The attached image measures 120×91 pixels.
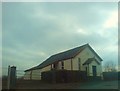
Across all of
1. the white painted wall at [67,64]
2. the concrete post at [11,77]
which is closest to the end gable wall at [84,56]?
the white painted wall at [67,64]

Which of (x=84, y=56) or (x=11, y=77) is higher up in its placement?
(x=84, y=56)

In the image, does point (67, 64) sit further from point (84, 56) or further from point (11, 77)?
point (11, 77)

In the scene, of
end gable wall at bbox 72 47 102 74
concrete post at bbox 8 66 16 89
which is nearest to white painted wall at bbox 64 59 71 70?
end gable wall at bbox 72 47 102 74

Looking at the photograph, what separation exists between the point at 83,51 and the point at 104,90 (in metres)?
22.2

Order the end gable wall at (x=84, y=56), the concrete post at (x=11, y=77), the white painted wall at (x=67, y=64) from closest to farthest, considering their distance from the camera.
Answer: the concrete post at (x=11, y=77), the end gable wall at (x=84, y=56), the white painted wall at (x=67, y=64)

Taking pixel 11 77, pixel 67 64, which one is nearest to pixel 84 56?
pixel 67 64


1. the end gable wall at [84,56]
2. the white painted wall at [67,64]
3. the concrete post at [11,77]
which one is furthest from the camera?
the white painted wall at [67,64]

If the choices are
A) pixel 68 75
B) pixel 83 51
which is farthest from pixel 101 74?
pixel 68 75

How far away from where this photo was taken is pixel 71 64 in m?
37.3

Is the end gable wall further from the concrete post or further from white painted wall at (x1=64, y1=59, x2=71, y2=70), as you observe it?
the concrete post

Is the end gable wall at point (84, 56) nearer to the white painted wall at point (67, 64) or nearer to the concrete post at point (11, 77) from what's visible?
the white painted wall at point (67, 64)

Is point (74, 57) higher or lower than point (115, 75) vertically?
higher

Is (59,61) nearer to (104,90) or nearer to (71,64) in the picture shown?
(71,64)

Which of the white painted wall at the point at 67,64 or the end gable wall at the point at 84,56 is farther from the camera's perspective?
the white painted wall at the point at 67,64
